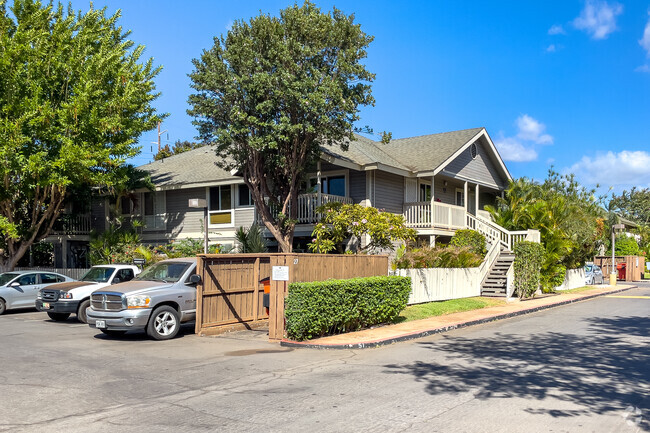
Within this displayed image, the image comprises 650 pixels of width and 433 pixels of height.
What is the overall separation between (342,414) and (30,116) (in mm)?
19666

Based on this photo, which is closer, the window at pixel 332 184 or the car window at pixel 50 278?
the car window at pixel 50 278

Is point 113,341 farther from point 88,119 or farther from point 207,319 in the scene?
point 88,119

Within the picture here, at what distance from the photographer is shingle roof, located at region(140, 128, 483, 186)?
81.7 ft

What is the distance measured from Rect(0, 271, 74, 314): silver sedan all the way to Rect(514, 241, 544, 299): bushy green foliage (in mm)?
16840

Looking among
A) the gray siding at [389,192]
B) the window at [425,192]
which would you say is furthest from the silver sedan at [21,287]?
the window at [425,192]

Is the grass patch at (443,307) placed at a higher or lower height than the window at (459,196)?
lower

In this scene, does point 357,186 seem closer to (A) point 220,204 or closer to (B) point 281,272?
(A) point 220,204

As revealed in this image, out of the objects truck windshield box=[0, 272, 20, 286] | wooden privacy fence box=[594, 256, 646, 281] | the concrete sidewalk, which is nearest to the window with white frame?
truck windshield box=[0, 272, 20, 286]

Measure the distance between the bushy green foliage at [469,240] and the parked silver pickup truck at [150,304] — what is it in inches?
529

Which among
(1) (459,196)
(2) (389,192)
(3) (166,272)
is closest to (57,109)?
(3) (166,272)

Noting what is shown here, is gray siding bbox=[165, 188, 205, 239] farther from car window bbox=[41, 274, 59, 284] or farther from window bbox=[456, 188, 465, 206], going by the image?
window bbox=[456, 188, 465, 206]

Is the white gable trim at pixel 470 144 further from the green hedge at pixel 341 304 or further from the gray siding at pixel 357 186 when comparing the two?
the green hedge at pixel 341 304

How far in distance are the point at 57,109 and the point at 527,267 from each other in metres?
20.0

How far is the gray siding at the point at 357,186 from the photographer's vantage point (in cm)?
2416
